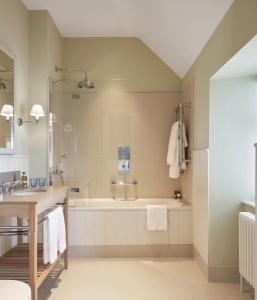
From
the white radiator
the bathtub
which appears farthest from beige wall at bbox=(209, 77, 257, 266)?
the bathtub

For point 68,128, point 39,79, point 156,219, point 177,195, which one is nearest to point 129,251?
point 156,219

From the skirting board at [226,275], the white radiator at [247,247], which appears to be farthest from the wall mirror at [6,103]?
the skirting board at [226,275]

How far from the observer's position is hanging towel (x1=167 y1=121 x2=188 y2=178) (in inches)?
173

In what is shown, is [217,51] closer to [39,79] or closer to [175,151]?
[175,151]

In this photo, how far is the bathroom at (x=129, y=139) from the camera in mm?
3094

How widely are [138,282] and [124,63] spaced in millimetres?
2994

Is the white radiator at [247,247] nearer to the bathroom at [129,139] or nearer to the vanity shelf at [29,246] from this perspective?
the bathroom at [129,139]

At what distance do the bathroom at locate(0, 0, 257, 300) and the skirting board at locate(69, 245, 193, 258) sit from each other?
1 centimetres

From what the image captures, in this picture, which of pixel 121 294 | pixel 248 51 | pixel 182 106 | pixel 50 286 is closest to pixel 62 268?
pixel 50 286

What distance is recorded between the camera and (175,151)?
443cm

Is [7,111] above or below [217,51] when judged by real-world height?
below

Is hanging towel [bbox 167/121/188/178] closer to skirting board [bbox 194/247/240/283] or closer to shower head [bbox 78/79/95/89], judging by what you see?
shower head [bbox 78/79/95/89]

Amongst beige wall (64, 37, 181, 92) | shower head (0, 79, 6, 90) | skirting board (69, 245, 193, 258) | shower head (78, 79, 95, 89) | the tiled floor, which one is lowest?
the tiled floor

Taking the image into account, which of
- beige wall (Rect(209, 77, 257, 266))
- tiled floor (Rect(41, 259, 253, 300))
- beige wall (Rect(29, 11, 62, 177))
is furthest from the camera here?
beige wall (Rect(29, 11, 62, 177))
